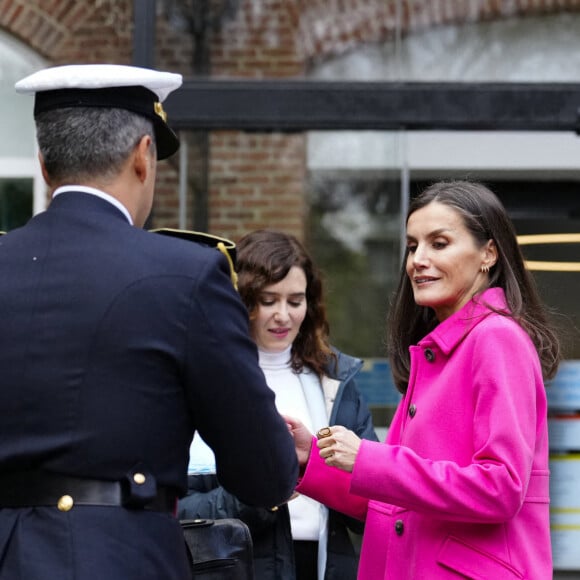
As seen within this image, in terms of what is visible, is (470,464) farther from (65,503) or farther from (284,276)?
(284,276)

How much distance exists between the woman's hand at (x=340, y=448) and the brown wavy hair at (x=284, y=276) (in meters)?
1.20

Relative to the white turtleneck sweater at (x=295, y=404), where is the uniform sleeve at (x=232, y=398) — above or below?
above

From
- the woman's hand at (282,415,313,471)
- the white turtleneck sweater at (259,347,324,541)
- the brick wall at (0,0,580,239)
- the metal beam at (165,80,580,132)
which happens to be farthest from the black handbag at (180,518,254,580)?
the brick wall at (0,0,580,239)

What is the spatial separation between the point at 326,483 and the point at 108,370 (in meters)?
1.24

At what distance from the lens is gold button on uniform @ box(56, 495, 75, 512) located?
2176 millimetres

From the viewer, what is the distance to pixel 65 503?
218cm

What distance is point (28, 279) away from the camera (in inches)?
88.8

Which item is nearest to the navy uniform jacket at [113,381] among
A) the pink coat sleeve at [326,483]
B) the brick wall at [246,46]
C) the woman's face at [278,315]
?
the pink coat sleeve at [326,483]

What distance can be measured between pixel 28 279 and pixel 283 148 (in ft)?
13.8

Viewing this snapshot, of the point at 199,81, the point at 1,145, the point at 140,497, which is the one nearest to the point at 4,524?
the point at 140,497

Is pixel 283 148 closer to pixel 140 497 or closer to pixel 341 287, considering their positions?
pixel 341 287

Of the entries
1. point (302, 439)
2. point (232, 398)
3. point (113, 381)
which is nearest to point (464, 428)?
point (302, 439)

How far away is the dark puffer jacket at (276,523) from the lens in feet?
11.8

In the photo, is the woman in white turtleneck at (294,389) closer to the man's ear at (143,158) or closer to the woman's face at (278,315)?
the woman's face at (278,315)
